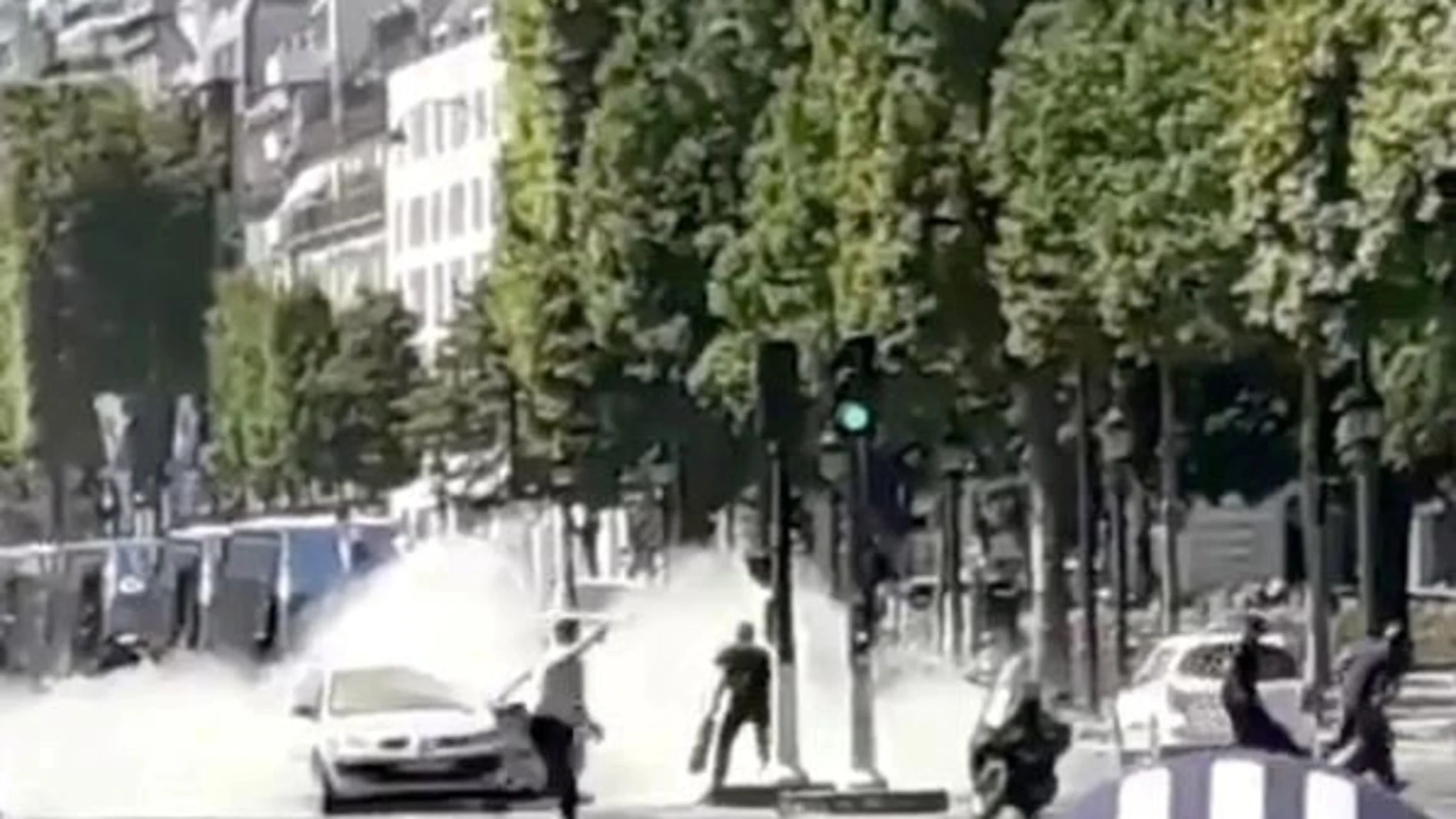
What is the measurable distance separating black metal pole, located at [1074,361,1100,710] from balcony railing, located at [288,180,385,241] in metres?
96.6

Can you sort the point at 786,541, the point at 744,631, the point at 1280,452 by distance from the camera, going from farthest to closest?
the point at 1280,452
the point at 744,631
the point at 786,541

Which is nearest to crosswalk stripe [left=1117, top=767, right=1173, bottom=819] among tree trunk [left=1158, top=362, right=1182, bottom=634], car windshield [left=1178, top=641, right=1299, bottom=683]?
car windshield [left=1178, top=641, right=1299, bottom=683]

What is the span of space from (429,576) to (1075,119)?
1835cm

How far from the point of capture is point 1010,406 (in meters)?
67.2

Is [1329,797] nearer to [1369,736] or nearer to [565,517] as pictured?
[1369,736]

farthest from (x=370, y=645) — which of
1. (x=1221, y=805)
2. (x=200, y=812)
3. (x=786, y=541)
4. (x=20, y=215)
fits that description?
(x=20, y=215)

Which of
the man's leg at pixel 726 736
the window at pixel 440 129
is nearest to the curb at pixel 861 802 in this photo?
the man's leg at pixel 726 736

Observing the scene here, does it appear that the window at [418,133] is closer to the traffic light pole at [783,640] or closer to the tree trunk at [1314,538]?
the tree trunk at [1314,538]

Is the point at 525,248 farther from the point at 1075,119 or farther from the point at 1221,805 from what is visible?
the point at 1221,805

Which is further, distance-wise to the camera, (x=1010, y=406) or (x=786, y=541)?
(x=1010, y=406)

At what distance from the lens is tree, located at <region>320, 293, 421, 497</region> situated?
134 m

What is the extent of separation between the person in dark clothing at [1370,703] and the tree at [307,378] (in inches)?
3924

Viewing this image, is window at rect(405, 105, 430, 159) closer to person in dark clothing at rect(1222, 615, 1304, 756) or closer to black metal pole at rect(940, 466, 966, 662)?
black metal pole at rect(940, 466, 966, 662)

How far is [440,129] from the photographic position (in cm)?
15000
